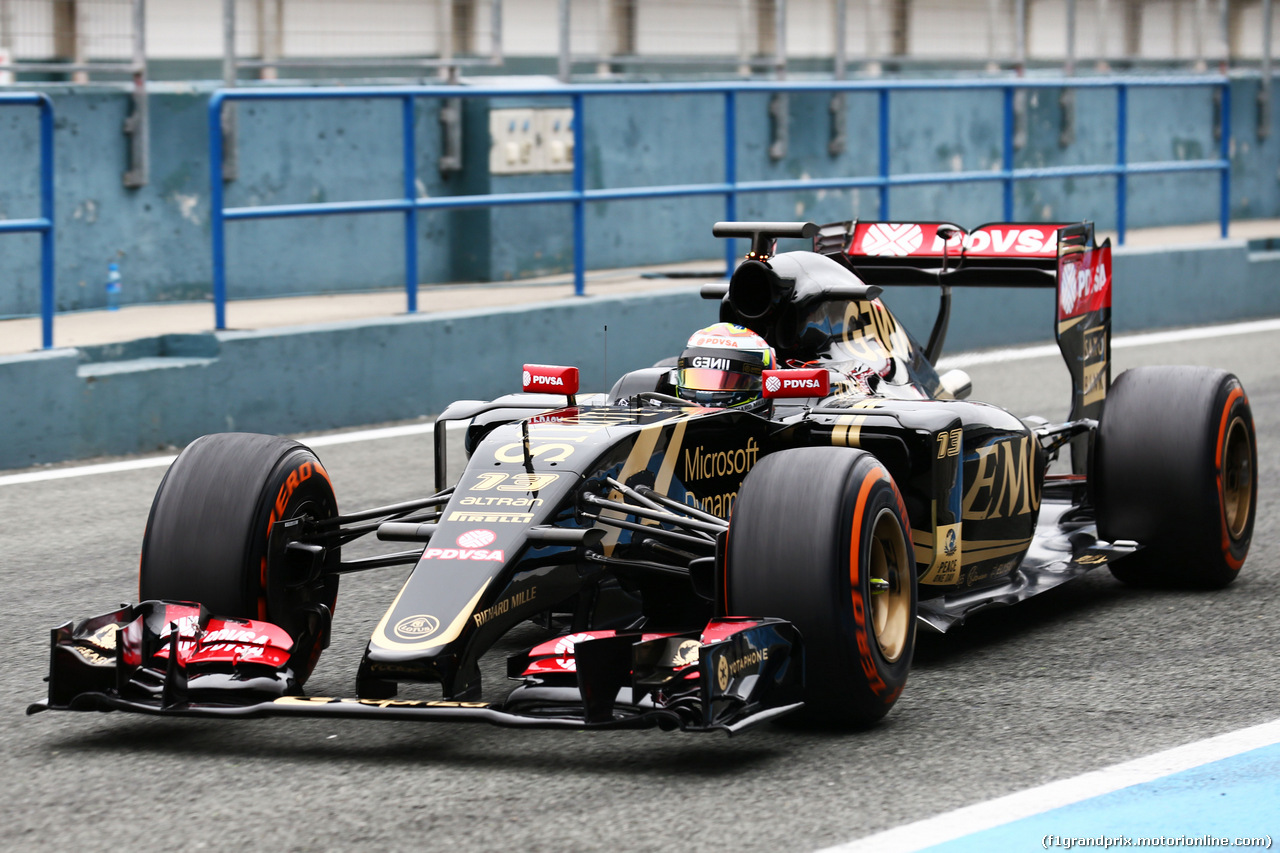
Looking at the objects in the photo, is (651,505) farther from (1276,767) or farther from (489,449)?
(1276,767)

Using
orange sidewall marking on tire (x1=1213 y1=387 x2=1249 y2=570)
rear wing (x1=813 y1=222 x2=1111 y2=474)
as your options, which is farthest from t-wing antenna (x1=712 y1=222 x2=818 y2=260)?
orange sidewall marking on tire (x1=1213 y1=387 x2=1249 y2=570)

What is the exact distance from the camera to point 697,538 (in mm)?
5594

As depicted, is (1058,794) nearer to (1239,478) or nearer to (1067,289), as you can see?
(1239,478)

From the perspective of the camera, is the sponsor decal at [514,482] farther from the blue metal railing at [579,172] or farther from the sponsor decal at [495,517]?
the blue metal railing at [579,172]

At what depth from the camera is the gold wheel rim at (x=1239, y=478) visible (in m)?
7.40

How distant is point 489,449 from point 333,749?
104 centimetres

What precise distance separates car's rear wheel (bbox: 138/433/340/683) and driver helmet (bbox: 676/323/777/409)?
1371 millimetres

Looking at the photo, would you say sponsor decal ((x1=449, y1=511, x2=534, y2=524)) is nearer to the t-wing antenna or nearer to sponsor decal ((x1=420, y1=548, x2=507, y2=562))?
sponsor decal ((x1=420, y1=548, x2=507, y2=562))

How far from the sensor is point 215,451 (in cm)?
581

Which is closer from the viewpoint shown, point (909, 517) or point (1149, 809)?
point (1149, 809)

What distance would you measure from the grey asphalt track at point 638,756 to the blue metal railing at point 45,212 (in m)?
3.29

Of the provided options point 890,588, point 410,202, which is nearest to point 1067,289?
point 890,588

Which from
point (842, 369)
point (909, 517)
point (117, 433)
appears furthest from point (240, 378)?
point (909, 517)

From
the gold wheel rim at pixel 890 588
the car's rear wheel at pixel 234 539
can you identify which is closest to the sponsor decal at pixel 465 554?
the car's rear wheel at pixel 234 539
